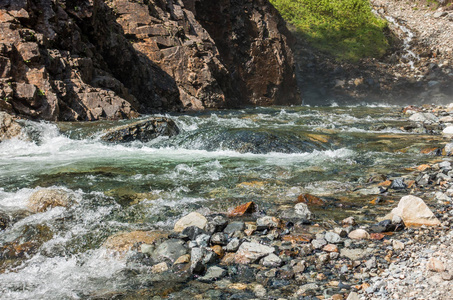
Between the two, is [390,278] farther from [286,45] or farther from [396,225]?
[286,45]

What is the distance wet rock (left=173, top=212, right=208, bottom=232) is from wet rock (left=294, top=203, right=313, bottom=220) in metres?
1.19

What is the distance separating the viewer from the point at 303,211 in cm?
444

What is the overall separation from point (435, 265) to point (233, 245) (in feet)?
5.96

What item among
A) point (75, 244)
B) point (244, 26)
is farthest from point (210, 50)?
point (75, 244)

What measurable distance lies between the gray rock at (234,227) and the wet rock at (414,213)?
5.56ft

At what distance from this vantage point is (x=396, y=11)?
143 ft

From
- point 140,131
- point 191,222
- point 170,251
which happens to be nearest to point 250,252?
point 170,251

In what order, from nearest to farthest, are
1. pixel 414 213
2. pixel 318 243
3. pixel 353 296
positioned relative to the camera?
pixel 353 296, pixel 318 243, pixel 414 213

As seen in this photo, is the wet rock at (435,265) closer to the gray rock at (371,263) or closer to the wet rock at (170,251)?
the gray rock at (371,263)

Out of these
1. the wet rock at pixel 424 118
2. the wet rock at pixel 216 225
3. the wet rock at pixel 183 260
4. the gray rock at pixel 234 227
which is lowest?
the wet rock at pixel 424 118

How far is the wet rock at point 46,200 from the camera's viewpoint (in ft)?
15.2

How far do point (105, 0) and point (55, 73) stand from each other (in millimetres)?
7862

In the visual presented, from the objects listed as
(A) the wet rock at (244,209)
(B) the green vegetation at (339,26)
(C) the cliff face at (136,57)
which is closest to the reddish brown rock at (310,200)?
(A) the wet rock at (244,209)

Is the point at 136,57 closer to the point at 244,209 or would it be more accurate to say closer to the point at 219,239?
the point at 244,209
